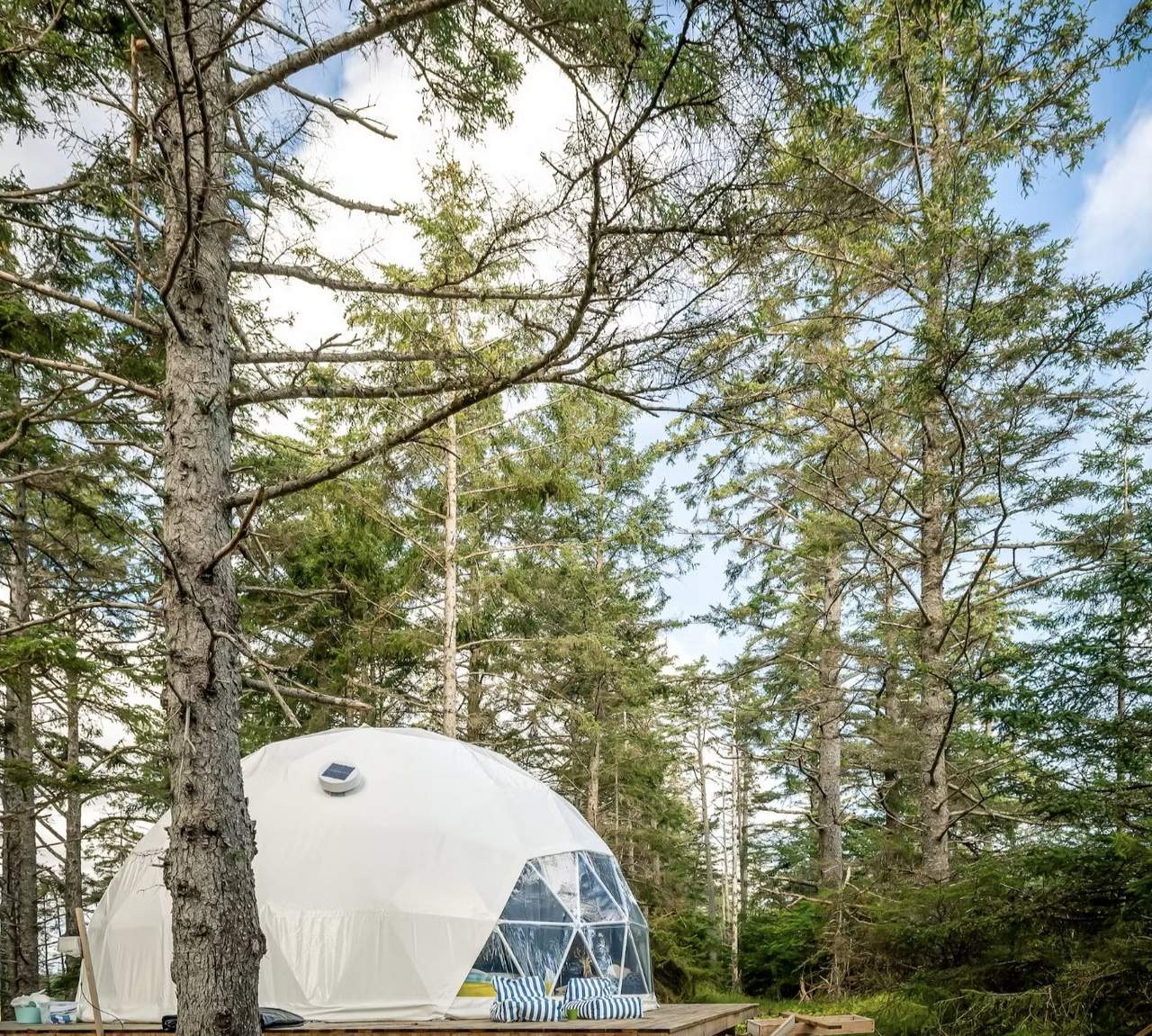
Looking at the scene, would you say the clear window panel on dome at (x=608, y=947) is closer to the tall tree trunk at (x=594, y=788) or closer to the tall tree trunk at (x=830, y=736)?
the tall tree trunk at (x=830, y=736)

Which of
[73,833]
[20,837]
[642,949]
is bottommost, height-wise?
[642,949]

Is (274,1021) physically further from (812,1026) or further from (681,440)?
(681,440)

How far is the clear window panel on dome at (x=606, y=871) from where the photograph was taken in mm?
8438

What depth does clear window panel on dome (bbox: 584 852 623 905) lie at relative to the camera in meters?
8.44

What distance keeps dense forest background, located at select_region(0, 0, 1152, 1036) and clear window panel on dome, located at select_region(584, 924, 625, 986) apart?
246 cm

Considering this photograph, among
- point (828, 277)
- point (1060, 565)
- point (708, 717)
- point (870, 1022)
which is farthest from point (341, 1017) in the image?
point (708, 717)

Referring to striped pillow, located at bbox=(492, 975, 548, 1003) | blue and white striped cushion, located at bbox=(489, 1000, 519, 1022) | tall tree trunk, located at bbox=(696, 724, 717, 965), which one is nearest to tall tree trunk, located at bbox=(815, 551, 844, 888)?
striped pillow, located at bbox=(492, 975, 548, 1003)

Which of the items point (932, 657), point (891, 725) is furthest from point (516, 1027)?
point (891, 725)

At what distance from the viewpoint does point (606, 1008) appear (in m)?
6.96

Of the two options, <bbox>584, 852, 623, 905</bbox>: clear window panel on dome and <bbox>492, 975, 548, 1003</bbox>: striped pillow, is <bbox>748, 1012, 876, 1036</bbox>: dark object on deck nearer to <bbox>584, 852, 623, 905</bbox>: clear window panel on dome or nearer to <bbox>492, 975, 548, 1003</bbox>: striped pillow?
<bbox>492, 975, 548, 1003</bbox>: striped pillow

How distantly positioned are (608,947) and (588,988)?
2.13 ft

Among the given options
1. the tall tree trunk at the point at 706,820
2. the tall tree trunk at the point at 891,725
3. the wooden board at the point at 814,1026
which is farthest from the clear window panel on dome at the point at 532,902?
the tall tree trunk at the point at 706,820

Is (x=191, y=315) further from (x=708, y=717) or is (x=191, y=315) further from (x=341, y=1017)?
(x=708, y=717)

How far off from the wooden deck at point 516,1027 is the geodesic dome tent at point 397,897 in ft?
1.04
